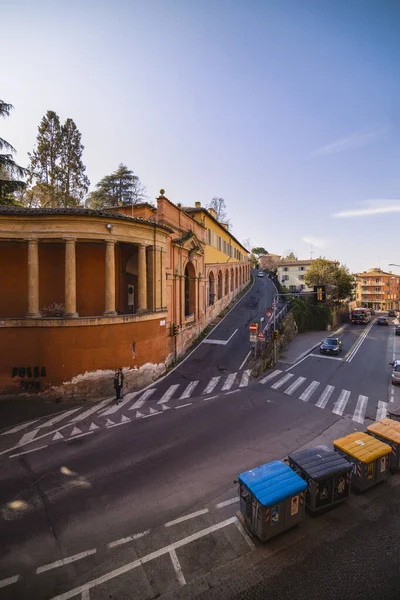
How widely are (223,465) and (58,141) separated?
37.8 metres

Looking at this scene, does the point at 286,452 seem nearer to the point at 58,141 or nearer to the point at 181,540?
the point at 181,540

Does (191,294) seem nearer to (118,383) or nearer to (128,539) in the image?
(118,383)

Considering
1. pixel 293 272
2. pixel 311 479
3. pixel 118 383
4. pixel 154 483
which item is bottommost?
pixel 154 483

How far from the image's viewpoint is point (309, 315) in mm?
37281

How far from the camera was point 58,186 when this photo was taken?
33.1m

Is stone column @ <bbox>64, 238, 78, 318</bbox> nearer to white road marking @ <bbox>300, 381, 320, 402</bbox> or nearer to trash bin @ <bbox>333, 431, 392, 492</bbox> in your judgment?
white road marking @ <bbox>300, 381, 320, 402</bbox>

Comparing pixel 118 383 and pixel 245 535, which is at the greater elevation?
pixel 118 383

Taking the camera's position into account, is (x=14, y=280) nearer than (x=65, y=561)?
No

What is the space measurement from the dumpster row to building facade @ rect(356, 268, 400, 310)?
93.0 metres

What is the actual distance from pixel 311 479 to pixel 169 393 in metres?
10.1

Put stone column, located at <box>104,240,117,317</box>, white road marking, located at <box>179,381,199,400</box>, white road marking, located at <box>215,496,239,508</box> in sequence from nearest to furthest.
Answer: white road marking, located at <box>215,496,239,508</box>
white road marking, located at <box>179,381,199,400</box>
stone column, located at <box>104,240,117,317</box>

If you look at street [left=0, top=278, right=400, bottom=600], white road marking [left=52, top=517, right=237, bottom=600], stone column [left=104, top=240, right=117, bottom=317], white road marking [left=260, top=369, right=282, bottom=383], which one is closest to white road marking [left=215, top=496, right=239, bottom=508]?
street [left=0, top=278, right=400, bottom=600]

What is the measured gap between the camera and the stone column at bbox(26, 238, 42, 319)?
1503 cm

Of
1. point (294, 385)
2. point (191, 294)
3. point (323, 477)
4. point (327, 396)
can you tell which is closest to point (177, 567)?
point (323, 477)
